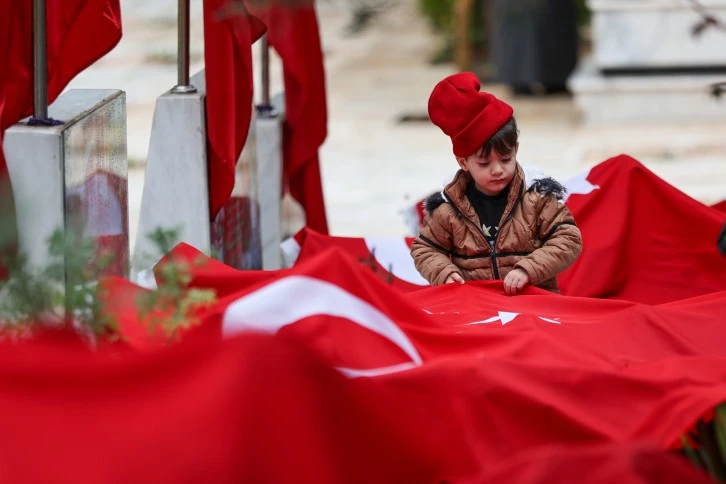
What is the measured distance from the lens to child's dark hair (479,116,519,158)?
148 inches

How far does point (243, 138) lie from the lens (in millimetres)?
4555

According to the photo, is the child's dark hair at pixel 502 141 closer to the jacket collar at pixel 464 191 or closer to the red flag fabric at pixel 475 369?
the jacket collar at pixel 464 191

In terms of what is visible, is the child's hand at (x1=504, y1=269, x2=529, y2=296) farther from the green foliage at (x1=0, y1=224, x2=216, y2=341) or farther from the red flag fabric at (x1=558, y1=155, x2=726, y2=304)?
the green foliage at (x1=0, y1=224, x2=216, y2=341)

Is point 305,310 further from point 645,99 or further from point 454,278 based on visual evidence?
point 645,99

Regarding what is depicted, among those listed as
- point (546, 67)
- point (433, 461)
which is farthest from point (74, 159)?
point (546, 67)

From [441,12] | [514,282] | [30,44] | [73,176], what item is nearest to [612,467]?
[514,282]

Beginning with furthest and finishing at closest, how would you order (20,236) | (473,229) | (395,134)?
(395,134)
(473,229)
(20,236)

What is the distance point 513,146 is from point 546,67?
7488 mm

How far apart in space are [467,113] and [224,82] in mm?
941

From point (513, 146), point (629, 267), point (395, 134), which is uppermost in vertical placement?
point (513, 146)

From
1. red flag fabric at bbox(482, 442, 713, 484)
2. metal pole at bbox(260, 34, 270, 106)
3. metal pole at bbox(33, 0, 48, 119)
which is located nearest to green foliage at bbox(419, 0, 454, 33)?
metal pole at bbox(260, 34, 270, 106)

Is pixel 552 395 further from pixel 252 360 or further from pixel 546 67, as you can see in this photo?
pixel 546 67

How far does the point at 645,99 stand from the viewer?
9922 millimetres

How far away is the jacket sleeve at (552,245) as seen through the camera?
3836 mm
